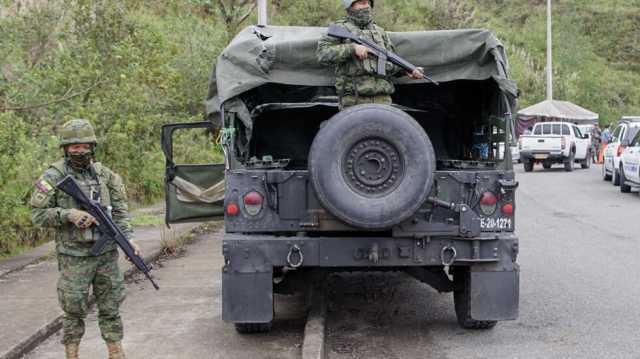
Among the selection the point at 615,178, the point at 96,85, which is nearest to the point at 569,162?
the point at 615,178

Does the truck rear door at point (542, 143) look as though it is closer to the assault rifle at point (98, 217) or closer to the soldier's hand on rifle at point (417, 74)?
the soldier's hand on rifle at point (417, 74)

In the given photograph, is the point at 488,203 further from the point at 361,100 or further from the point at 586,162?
the point at 586,162

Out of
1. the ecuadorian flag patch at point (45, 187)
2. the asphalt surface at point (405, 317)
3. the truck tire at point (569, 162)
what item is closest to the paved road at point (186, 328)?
the asphalt surface at point (405, 317)

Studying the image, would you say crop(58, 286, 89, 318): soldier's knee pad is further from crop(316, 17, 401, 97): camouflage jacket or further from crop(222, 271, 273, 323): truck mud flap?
crop(316, 17, 401, 97): camouflage jacket

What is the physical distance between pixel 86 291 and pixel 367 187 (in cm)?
212

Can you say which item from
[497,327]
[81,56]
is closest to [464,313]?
[497,327]

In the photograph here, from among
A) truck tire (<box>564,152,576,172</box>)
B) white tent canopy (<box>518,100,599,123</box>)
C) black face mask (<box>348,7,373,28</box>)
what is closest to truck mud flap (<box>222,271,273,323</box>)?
black face mask (<box>348,7,373,28</box>)

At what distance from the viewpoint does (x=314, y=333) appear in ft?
21.6

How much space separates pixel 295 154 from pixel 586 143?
27.3m

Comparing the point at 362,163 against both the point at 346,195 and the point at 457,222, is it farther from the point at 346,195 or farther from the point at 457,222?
the point at 457,222

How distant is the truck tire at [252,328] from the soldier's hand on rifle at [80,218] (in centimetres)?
194

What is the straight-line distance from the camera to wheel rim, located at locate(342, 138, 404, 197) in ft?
20.1

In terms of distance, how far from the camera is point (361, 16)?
7.05 metres

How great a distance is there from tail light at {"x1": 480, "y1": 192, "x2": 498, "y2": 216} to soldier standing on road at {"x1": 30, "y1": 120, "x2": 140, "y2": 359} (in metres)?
2.69
